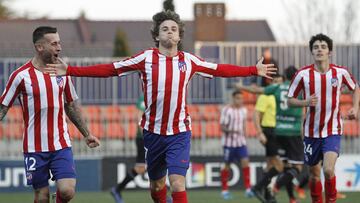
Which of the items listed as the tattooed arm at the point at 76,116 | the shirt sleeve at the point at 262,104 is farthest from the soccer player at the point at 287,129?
the tattooed arm at the point at 76,116

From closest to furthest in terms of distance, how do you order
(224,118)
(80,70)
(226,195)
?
(80,70), (226,195), (224,118)

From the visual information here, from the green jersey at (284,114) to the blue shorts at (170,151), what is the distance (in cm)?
552

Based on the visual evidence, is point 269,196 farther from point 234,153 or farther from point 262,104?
point 234,153

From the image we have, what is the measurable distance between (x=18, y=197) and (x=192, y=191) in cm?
369

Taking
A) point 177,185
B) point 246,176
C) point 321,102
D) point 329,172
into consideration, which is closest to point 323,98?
point 321,102

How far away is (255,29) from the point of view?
6219 centimetres

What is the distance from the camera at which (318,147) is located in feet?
47.1

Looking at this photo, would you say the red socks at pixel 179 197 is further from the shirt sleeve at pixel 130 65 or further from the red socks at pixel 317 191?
the red socks at pixel 317 191

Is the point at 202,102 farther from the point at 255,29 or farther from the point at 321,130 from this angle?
the point at 255,29

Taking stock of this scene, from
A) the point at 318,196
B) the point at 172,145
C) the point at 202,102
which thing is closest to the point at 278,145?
the point at 318,196

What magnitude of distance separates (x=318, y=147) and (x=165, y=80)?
125 inches

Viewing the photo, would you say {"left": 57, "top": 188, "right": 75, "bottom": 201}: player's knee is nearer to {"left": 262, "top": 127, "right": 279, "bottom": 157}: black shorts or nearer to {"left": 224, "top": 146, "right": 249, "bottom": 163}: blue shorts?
{"left": 262, "top": 127, "right": 279, "bottom": 157}: black shorts

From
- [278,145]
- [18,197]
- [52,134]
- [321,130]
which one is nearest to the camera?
[52,134]

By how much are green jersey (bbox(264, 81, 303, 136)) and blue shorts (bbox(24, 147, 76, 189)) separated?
20.6ft
